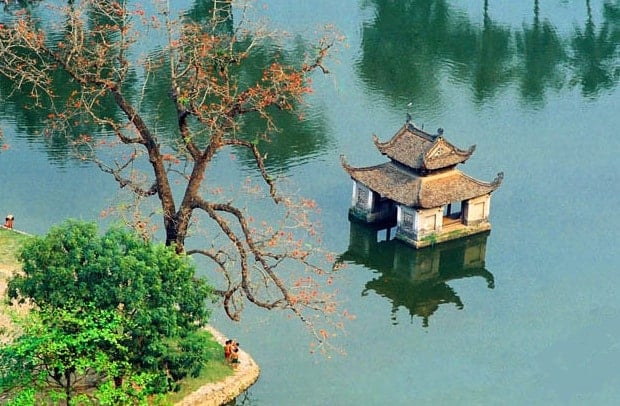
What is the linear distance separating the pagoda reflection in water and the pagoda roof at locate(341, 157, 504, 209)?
232 centimetres

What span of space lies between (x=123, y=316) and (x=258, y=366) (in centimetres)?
819

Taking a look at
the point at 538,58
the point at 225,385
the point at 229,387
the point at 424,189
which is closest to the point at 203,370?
the point at 225,385

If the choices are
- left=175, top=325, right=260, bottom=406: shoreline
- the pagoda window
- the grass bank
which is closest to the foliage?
the grass bank

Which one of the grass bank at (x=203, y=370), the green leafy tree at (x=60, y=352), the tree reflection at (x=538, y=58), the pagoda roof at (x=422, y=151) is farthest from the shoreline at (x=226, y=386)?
the tree reflection at (x=538, y=58)

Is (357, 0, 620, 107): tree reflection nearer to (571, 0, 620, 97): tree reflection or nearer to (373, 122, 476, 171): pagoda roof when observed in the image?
(571, 0, 620, 97): tree reflection

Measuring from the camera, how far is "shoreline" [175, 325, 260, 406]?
125 feet

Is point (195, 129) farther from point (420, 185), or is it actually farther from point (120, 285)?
point (120, 285)

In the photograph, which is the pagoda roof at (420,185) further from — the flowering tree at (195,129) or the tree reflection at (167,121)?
the tree reflection at (167,121)

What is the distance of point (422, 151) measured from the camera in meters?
51.1

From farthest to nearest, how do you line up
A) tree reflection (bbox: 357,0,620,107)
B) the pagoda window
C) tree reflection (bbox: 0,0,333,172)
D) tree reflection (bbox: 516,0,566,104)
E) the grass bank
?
tree reflection (bbox: 516,0,566,104) < tree reflection (bbox: 357,0,620,107) < tree reflection (bbox: 0,0,333,172) < the pagoda window < the grass bank

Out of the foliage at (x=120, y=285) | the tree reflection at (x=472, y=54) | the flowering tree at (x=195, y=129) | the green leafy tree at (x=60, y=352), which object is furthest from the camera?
the tree reflection at (x=472, y=54)

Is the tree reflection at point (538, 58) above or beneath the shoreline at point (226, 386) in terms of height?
above

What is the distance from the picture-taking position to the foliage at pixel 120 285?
33.8 m

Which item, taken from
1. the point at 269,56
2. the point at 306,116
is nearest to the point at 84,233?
the point at 306,116
